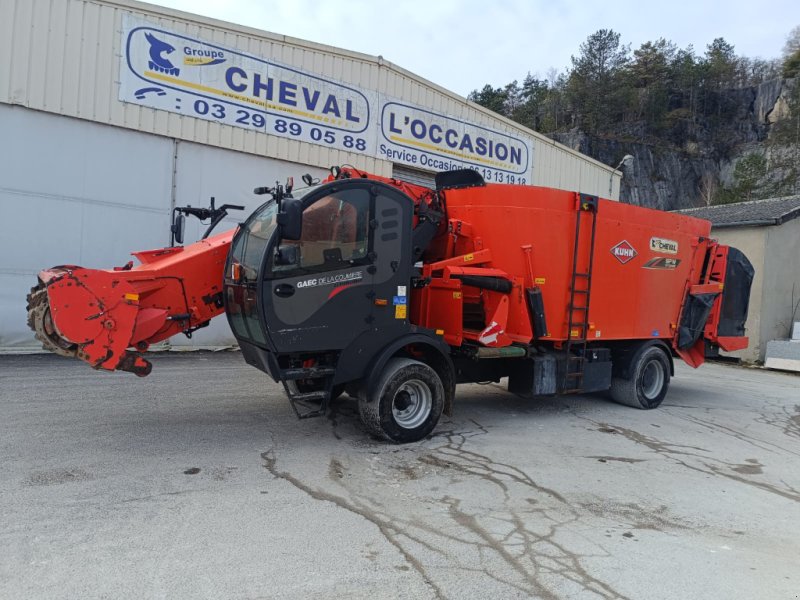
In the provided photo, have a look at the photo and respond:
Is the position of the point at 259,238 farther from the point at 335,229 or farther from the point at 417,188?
the point at 417,188

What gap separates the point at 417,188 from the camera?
7191 mm

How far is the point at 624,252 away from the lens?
7.89m

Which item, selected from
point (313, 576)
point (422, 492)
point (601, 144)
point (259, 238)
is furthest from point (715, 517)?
point (601, 144)

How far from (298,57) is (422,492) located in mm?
11048

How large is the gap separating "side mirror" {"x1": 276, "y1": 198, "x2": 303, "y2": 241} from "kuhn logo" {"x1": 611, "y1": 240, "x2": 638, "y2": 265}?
4578 mm

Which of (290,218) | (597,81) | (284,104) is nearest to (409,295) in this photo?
(290,218)

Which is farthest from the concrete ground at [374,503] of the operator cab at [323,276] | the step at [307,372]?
the operator cab at [323,276]

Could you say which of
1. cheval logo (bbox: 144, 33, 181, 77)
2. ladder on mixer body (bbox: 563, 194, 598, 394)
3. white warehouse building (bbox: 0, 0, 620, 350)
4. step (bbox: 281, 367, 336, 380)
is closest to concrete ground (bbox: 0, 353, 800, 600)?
ladder on mixer body (bbox: 563, 194, 598, 394)

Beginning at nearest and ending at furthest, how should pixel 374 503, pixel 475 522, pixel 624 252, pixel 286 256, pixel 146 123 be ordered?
1. pixel 475 522
2. pixel 374 503
3. pixel 286 256
4. pixel 624 252
5. pixel 146 123

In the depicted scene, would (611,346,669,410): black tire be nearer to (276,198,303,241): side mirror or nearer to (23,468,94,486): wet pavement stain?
(276,198,303,241): side mirror

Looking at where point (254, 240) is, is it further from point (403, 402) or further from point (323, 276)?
point (403, 402)

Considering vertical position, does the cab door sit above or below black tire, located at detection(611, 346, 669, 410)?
above

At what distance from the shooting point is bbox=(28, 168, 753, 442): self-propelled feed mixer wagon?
531 cm

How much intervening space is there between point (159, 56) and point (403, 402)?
911 centimetres
